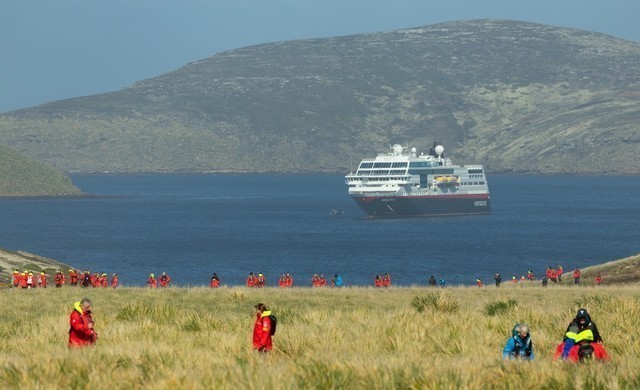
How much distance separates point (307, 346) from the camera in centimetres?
1858

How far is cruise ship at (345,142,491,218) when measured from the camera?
5837 inches

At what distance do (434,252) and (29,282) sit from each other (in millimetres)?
66539

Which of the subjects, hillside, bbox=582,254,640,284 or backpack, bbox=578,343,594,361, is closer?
backpack, bbox=578,343,594,361

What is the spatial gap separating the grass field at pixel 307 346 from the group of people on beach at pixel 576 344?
0.32 metres

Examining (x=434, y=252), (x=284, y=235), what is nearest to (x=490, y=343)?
(x=434, y=252)

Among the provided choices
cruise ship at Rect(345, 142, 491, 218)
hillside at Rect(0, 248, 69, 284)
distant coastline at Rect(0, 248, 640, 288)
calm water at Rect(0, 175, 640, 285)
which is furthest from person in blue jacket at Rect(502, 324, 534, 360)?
cruise ship at Rect(345, 142, 491, 218)

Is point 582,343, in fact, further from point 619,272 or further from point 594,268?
point 594,268

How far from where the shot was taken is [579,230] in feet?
431

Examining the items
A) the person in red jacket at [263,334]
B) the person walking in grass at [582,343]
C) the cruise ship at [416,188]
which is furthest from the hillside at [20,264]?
the cruise ship at [416,188]

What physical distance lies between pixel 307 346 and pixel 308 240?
100 meters

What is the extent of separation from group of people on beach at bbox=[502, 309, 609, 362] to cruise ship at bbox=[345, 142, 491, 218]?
130 metres

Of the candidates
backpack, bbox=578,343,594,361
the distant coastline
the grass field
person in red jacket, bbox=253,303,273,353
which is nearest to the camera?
the grass field

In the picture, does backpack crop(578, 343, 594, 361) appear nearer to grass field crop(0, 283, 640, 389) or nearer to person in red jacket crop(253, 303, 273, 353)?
grass field crop(0, 283, 640, 389)

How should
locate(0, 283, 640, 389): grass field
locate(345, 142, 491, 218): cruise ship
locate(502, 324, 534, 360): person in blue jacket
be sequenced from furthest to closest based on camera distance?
1. locate(345, 142, 491, 218): cruise ship
2. locate(502, 324, 534, 360): person in blue jacket
3. locate(0, 283, 640, 389): grass field
